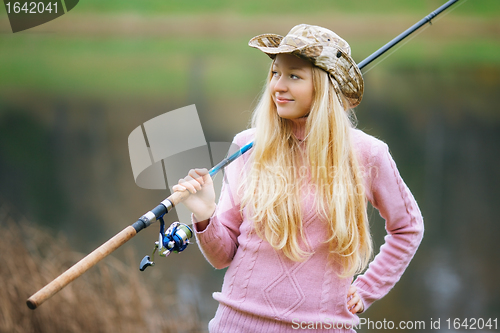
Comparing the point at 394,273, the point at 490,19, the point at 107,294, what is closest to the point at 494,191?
the point at 490,19

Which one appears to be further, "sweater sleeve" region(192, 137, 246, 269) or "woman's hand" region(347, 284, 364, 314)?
"woman's hand" region(347, 284, 364, 314)

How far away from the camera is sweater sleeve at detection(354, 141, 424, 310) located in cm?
143

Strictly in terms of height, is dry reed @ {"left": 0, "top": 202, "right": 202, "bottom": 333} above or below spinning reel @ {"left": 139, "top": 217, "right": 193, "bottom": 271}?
below

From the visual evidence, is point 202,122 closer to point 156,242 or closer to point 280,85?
point 280,85

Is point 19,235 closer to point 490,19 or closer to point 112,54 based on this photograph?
point 112,54

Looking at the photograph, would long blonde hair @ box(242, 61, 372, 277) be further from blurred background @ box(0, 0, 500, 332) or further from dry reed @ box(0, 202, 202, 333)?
dry reed @ box(0, 202, 202, 333)

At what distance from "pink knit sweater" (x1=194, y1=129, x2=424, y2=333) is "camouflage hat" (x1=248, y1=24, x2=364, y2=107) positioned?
14 centimetres

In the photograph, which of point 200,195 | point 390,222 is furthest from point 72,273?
point 390,222

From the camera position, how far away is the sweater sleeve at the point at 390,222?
143 centimetres

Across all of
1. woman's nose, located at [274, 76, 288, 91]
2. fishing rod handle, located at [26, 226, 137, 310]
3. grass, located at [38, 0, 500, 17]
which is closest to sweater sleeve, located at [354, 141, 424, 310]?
woman's nose, located at [274, 76, 288, 91]

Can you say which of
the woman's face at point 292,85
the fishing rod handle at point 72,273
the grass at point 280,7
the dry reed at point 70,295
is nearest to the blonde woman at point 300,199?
the woman's face at point 292,85

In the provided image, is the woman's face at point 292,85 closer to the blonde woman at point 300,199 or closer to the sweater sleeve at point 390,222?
the blonde woman at point 300,199

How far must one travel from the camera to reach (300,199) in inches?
53.4

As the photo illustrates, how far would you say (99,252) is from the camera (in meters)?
1.09
